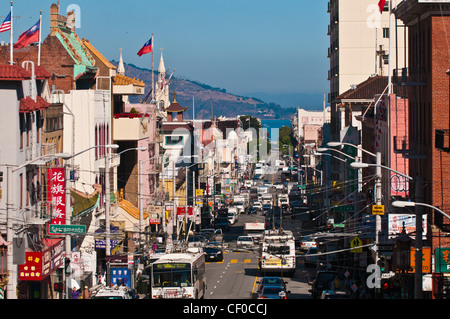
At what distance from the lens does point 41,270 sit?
120 ft

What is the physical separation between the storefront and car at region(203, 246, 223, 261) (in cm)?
2315

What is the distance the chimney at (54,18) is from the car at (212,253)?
2090cm

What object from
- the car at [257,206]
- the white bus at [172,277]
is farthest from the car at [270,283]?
the car at [257,206]

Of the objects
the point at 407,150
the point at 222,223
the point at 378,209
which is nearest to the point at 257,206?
the point at 222,223

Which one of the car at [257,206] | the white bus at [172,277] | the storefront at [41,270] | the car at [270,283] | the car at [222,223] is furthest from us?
the car at [257,206]

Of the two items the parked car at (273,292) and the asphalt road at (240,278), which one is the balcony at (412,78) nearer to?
the asphalt road at (240,278)

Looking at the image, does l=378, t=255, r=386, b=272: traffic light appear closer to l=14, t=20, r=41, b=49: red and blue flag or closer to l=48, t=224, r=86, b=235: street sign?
l=48, t=224, r=86, b=235: street sign

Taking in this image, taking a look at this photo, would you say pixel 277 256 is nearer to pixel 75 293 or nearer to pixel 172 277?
pixel 172 277

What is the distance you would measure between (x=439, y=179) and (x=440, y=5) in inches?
320

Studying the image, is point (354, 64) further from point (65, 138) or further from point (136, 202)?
point (65, 138)

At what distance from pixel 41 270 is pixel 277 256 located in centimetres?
2435

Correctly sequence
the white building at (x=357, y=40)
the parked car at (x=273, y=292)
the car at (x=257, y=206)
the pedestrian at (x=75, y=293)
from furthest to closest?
the car at (x=257, y=206) < the white building at (x=357, y=40) < the parked car at (x=273, y=292) < the pedestrian at (x=75, y=293)

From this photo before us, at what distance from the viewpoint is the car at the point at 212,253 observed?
6769cm

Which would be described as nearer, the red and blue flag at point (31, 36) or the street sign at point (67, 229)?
the street sign at point (67, 229)
